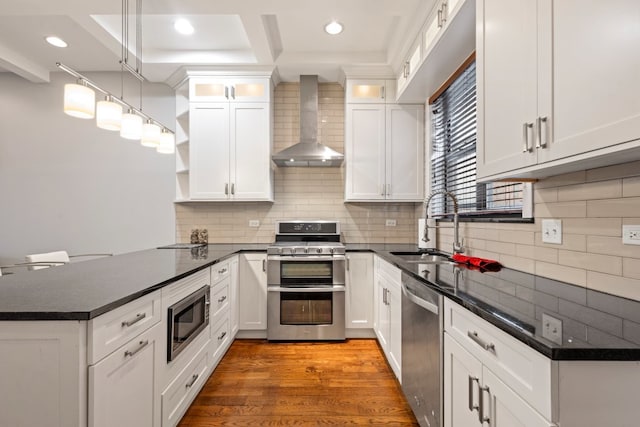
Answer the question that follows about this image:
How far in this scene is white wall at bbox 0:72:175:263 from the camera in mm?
3574

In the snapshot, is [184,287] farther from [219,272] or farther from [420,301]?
[420,301]

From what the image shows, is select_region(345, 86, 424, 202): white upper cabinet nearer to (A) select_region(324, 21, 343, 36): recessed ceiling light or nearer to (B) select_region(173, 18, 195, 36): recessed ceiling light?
(A) select_region(324, 21, 343, 36): recessed ceiling light

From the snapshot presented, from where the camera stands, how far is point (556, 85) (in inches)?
42.4

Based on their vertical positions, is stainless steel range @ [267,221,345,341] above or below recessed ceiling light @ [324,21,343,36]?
below

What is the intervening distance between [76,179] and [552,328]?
4506 mm

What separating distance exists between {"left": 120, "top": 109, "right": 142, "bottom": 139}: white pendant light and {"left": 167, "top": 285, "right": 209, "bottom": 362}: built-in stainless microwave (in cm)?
113

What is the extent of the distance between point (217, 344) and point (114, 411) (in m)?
1.37

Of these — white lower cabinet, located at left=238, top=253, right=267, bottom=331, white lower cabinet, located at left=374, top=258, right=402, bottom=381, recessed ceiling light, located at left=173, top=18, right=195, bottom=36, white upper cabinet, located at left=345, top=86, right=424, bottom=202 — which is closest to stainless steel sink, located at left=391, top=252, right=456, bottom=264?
white lower cabinet, located at left=374, top=258, right=402, bottom=381

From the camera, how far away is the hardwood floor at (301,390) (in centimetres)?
192

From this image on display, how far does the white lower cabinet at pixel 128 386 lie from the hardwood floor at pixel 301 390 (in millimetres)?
636

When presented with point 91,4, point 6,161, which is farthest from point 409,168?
point 6,161

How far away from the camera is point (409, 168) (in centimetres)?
332

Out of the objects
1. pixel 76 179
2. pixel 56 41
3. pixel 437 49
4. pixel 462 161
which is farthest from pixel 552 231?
pixel 76 179

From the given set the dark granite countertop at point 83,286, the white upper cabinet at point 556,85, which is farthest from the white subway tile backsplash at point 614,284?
the dark granite countertop at point 83,286
